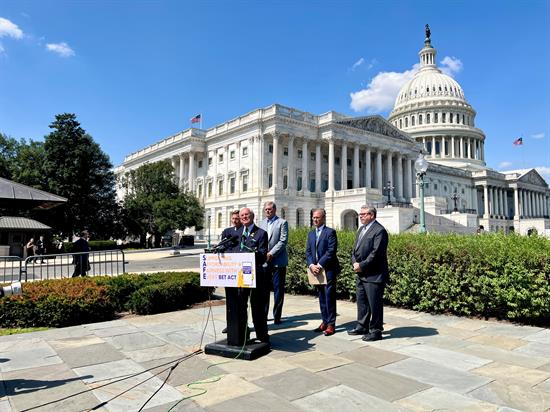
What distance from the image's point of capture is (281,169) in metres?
63.6

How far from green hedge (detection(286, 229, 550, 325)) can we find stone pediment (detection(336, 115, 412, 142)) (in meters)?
55.7

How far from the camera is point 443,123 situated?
10588 centimetres

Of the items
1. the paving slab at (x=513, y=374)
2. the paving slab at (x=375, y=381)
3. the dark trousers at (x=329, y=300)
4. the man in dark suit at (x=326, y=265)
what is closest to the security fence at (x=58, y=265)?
the man in dark suit at (x=326, y=265)

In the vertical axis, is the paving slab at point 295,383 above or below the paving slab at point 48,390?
below

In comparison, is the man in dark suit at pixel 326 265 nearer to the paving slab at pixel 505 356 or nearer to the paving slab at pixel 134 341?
the paving slab at pixel 505 356

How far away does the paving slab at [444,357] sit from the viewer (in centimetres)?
600

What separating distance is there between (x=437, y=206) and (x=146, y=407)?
201ft

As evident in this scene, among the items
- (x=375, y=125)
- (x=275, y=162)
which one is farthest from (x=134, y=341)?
(x=375, y=125)

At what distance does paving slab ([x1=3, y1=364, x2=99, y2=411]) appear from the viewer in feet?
15.0

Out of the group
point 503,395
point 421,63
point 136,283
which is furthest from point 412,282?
point 421,63

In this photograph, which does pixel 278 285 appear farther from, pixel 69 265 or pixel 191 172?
pixel 191 172

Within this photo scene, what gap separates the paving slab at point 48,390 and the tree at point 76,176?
1784 inches

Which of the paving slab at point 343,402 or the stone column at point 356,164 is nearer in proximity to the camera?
the paving slab at point 343,402

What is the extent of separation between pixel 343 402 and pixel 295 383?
778 mm
